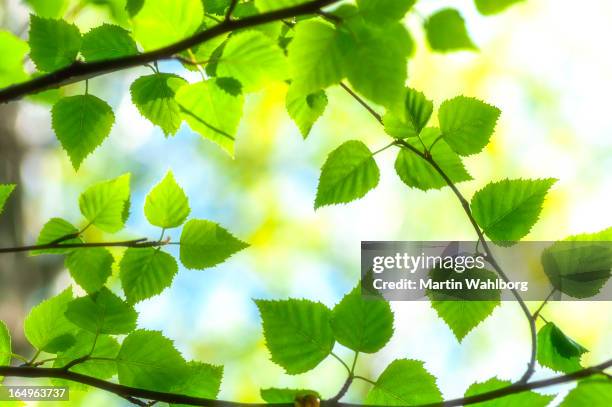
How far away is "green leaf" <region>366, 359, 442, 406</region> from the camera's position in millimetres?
359

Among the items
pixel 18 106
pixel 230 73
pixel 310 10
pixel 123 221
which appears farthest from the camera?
pixel 18 106

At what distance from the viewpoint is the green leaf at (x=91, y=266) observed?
1.29 ft

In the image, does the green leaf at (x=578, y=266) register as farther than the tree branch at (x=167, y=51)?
Yes

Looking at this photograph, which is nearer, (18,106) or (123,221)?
(123,221)

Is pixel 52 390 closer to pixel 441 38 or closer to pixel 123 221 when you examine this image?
pixel 123 221

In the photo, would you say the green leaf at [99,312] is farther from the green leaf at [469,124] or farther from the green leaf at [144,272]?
the green leaf at [469,124]

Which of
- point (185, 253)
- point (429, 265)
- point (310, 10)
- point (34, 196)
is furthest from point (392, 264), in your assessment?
point (34, 196)

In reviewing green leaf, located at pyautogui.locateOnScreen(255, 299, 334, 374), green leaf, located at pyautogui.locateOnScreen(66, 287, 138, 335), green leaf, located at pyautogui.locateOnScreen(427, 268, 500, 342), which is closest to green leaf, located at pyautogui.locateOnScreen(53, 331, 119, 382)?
green leaf, located at pyautogui.locateOnScreen(66, 287, 138, 335)

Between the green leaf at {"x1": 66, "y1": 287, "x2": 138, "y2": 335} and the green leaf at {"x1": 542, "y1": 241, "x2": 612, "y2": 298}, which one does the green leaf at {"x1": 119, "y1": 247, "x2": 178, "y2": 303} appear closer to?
the green leaf at {"x1": 66, "y1": 287, "x2": 138, "y2": 335}

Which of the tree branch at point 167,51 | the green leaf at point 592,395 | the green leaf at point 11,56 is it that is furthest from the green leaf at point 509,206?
the green leaf at point 11,56

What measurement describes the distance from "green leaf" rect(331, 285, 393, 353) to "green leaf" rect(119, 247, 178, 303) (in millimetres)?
126

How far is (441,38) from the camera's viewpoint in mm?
268

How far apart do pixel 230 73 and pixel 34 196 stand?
65.9 inches

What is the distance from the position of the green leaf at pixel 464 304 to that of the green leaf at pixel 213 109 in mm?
174
